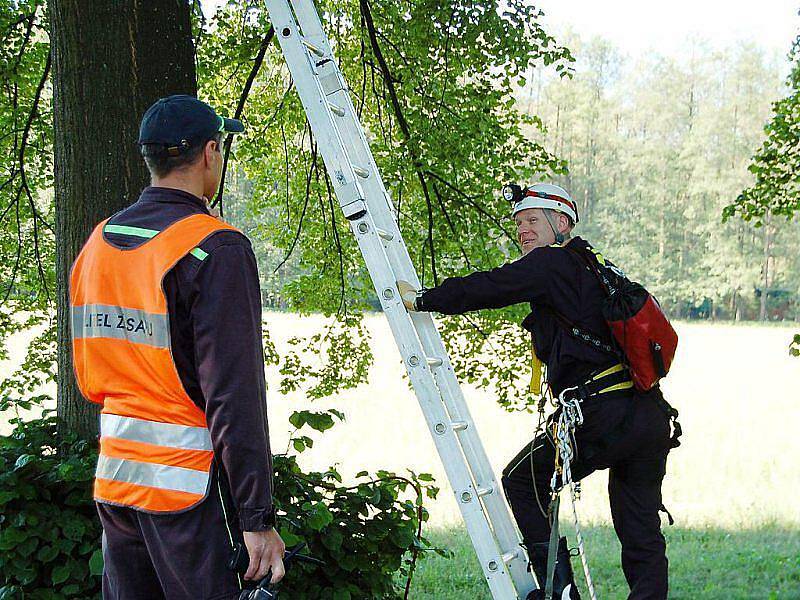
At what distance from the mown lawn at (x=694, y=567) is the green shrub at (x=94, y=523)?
14.6 ft

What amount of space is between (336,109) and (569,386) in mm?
1619

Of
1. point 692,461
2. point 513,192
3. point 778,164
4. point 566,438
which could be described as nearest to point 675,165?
point 692,461

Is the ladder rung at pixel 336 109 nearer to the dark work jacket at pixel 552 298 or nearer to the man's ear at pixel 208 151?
the dark work jacket at pixel 552 298

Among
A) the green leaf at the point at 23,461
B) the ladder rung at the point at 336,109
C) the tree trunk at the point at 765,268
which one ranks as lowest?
the green leaf at the point at 23,461

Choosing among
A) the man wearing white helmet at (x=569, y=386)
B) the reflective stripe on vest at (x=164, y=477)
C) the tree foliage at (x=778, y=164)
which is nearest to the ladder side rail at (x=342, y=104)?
the man wearing white helmet at (x=569, y=386)

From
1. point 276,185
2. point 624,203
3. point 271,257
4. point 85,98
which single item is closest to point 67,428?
point 85,98

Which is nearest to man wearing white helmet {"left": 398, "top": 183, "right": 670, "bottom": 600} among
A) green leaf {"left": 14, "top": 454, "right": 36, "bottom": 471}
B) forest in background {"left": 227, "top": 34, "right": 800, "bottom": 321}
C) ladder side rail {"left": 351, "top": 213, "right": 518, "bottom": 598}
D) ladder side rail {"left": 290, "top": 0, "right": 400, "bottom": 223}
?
ladder side rail {"left": 351, "top": 213, "right": 518, "bottom": 598}

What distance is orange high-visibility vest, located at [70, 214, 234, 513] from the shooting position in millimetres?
2564

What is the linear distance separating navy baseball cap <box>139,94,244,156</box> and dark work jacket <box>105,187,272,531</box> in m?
0.36

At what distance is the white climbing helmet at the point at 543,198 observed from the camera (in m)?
4.28

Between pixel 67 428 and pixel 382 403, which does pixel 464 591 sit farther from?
pixel 382 403

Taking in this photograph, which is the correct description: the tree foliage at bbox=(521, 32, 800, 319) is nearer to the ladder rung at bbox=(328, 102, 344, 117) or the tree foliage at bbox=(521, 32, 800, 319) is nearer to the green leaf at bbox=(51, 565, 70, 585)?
the ladder rung at bbox=(328, 102, 344, 117)

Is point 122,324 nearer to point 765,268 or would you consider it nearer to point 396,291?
point 396,291

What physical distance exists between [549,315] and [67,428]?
2490 millimetres
